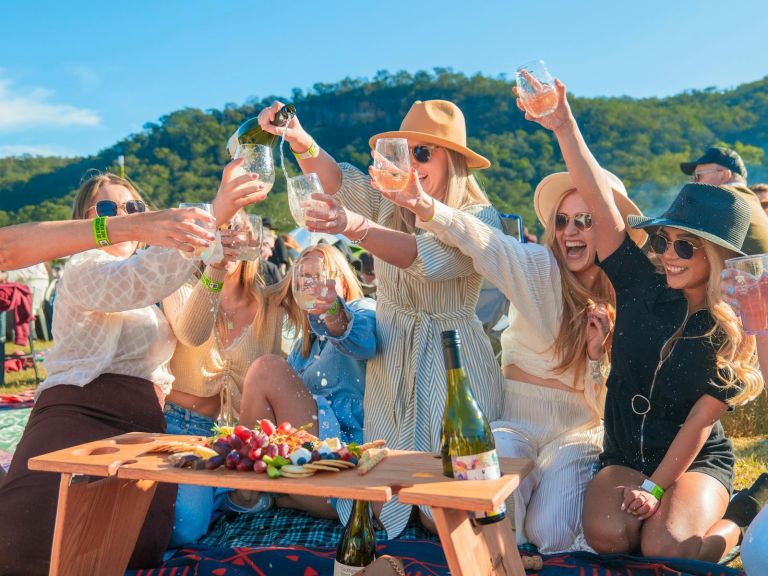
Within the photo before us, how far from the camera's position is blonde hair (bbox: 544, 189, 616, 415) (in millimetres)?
3619

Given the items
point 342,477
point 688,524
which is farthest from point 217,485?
point 688,524

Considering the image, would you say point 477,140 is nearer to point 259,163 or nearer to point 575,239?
point 575,239

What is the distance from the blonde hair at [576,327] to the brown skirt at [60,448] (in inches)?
76.7

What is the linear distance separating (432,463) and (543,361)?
4.40ft

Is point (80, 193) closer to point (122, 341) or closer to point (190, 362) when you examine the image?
point (122, 341)

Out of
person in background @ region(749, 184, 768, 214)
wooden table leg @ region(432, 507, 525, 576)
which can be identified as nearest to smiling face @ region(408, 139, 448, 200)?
wooden table leg @ region(432, 507, 525, 576)

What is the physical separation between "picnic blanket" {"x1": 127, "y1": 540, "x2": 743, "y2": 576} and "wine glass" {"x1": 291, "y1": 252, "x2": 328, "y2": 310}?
1090mm

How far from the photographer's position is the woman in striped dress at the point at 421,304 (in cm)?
367

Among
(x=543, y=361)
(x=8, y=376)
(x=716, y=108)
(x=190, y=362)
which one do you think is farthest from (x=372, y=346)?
(x=716, y=108)

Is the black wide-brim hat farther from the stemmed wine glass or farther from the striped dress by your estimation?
the stemmed wine glass

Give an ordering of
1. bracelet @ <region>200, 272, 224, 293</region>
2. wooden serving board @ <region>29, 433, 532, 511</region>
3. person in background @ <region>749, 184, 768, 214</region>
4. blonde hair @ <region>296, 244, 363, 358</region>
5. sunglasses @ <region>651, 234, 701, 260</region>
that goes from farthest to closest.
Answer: person in background @ <region>749, 184, 768, 214</region> < blonde hair @ <region>296, 244, 363, 358</region> < bracelet @ <region>200, 272, 224, 293</region> < sunglasses @ <region>651, 234, 701, 260</region> < wooden serving board @ <region>29, 433, 532, 511</region>

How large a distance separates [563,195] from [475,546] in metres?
2.00

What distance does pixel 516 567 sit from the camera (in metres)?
2.64

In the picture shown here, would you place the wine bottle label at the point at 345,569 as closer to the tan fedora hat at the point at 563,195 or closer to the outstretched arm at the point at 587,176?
the outstretched arm at the point at 587,176
